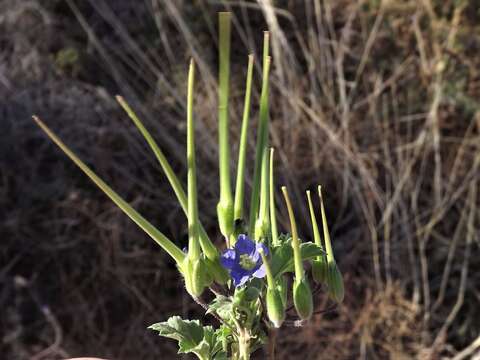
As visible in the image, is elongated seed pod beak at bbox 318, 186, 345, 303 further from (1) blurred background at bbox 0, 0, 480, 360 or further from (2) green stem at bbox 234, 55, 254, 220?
(1) blurred background at bbox 0, 0, 480, 360

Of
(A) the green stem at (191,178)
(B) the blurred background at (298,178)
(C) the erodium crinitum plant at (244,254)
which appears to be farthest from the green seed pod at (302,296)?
(B) the blurred background at (298,178)

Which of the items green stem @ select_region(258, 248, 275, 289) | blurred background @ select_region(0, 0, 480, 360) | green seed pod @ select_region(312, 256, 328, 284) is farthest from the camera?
blurred background @ select_region(0, 0, 480, 360)

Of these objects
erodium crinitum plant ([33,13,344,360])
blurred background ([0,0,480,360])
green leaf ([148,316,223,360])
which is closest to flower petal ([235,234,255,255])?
erodium crinitum plant ([33,13,344,360])

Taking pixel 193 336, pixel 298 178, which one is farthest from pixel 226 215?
pixel 298 178

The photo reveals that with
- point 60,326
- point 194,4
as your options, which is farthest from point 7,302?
point 194,4

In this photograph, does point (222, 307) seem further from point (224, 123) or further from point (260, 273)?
point (224, 123)

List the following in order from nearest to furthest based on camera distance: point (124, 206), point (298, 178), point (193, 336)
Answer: point (124, 206) → point (193, 336) → point (298, 178)

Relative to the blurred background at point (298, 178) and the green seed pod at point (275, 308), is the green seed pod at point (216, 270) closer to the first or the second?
the green seed pod at point (275, 308)

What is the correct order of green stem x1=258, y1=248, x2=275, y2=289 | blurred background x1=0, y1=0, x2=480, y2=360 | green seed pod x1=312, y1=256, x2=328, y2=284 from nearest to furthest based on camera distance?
1. green stem x1=258, y1=248, x2=275, y2=289
2. green seed pod x1=312, y1=256, x2=328, y2=284
3. blurred background x1=0, y1=0, x2=480, y2=360
